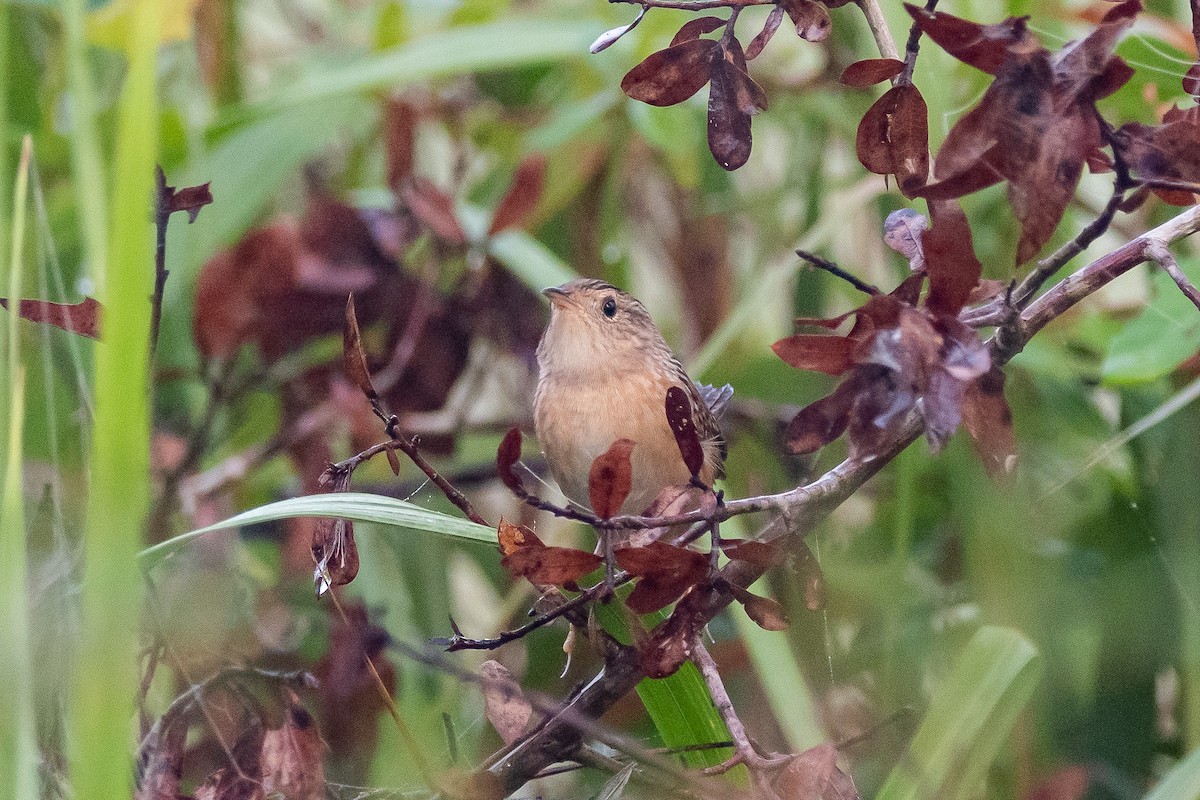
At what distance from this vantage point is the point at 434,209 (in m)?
2.15

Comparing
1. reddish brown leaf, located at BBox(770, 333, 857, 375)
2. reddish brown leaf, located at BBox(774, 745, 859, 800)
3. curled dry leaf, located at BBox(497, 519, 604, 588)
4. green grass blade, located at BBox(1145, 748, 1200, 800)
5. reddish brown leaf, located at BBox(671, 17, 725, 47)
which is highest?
reddish brown leaf, located at BBox(671, 17, 725, 47)

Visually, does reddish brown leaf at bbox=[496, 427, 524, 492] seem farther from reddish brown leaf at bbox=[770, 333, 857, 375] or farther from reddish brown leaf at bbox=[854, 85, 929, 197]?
reddish brown leaf at bbox=[854, 85, 929, 197]

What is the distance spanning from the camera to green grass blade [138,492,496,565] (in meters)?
0.87

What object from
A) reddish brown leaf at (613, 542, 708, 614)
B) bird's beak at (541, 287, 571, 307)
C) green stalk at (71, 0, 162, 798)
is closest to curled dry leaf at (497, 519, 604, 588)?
reddish brown leaf at (613, 542, 708, 614)

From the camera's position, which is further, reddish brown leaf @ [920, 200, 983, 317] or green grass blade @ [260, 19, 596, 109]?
green grass blade @ [260, 19, 596, 109]

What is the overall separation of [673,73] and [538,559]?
15.4 inches

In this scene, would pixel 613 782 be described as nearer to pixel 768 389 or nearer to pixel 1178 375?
pixel 1178 375

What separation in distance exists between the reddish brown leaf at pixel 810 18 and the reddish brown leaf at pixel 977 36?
13 cm

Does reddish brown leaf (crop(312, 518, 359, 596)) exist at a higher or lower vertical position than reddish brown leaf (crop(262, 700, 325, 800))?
higher

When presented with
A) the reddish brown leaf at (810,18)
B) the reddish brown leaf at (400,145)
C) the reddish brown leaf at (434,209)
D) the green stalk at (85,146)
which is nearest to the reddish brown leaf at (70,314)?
the green stalk at (85,146)

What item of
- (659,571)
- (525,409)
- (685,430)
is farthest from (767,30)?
(525,409)

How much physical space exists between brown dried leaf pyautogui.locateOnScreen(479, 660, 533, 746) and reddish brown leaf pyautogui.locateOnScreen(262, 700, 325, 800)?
142mm

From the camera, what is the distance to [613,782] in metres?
0.95

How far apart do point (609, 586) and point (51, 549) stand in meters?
0.73
